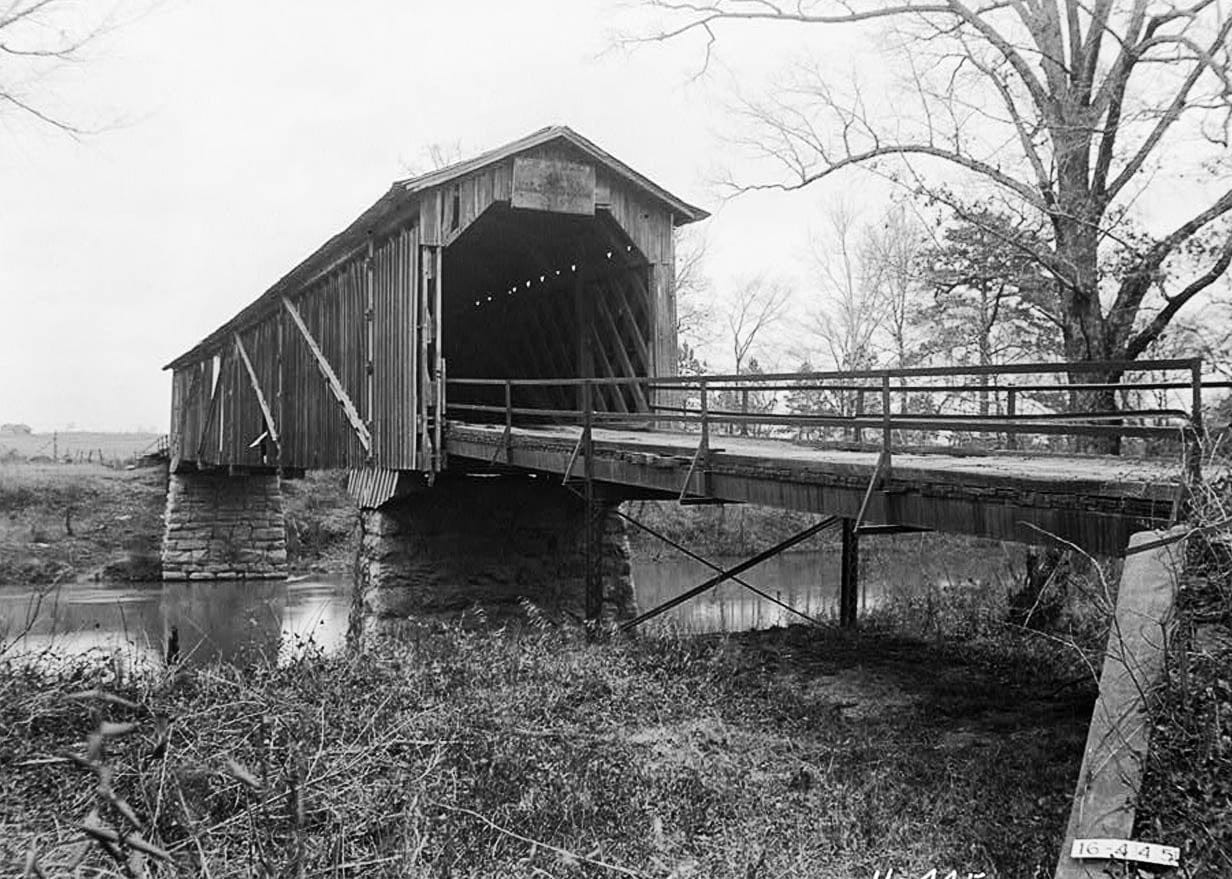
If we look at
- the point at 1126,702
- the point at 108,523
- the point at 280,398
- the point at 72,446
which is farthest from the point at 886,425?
the point at 72,446

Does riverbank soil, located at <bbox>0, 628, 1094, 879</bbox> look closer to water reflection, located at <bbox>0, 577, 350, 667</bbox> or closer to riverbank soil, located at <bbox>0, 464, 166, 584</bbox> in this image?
water reflection, located at <bbox>0, 577, 350, 667</bbox>

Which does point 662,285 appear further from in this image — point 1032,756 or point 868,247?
point 868,247

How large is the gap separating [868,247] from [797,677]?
27648 mm

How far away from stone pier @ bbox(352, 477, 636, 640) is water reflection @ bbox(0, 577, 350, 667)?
196 cm

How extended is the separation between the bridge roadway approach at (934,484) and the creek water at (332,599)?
231 inches

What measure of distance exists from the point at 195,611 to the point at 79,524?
23.6 ft

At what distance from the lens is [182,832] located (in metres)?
4.49

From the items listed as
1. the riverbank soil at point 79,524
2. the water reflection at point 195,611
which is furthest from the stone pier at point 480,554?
the riverbank soil at point 79,524

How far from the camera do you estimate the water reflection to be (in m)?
16.7

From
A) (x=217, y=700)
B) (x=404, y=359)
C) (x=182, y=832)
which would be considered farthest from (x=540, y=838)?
(x=404, y=359)

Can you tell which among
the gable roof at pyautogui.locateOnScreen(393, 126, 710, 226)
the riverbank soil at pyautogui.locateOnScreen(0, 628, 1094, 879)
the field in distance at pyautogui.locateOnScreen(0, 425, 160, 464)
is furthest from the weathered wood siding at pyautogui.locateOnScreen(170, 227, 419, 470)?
the field in distance at pyautogui.locateOnScreen(0, 425, 160, 464)

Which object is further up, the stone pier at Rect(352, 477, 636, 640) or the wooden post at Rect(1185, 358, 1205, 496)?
the wooden post at Rect(1185, 358, 1205, 496)

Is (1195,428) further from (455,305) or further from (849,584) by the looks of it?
(455,305)

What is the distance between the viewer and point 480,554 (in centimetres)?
1484
